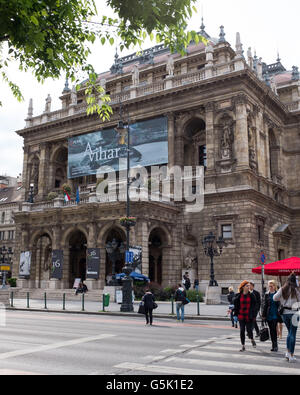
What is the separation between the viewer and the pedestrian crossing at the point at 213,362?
813 cm

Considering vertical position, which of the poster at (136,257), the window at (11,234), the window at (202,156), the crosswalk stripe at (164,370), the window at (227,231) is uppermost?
the window at (202,156)

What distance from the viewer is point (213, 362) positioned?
910 cm

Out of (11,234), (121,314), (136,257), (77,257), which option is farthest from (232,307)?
(11,234)

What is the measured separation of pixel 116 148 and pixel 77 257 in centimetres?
1171

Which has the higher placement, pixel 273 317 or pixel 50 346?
pixel 273 317

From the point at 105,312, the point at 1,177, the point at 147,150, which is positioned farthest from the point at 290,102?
the point at 1,177

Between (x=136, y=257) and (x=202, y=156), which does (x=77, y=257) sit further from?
(x=202, y=156)

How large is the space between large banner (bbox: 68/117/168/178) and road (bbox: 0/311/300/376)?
2687 centimetres

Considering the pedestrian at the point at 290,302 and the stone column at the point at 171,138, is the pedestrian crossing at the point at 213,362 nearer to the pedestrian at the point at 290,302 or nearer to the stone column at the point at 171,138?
the pedestrian at the point at 290,302

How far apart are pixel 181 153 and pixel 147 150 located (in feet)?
10.8

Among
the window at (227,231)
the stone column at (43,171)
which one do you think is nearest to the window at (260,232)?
the window at (227,231)

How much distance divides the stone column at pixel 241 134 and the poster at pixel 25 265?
21.3 metres

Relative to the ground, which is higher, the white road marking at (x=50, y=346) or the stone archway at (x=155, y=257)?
the stone archway at (x=155, y=257)

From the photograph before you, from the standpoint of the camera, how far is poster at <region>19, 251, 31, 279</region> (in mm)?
41125
